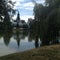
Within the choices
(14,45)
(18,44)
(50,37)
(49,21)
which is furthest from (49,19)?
(14,45)

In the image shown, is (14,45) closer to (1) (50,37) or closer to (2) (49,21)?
(1) (50,37)

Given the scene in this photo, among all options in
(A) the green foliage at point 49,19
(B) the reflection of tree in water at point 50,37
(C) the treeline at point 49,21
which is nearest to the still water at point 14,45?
(B) the reflection of tree in water at point 50,37

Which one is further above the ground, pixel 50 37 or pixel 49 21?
pixel 49 21

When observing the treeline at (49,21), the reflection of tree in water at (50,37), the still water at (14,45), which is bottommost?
the still water at (14,45)

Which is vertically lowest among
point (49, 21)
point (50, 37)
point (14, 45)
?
point (14, 45)

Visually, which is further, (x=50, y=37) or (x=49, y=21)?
(x=50, y=37)

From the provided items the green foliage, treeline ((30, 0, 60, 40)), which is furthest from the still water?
the green foliage

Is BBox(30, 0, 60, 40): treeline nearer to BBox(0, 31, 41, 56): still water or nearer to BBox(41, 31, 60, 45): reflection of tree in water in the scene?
BBox(41, 31, 60, 45): reflection of tree in water

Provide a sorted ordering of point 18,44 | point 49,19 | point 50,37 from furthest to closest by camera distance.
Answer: point 50,37 < point 49,19 < point 18,44

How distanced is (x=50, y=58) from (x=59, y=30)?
1461 cm

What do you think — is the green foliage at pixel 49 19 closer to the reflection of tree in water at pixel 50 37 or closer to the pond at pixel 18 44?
the reflection of tree in water at pixel 50 37

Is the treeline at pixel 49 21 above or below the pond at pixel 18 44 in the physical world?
above

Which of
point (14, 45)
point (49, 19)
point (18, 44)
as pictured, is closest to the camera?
point (14, 45)

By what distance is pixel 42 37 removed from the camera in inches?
989
